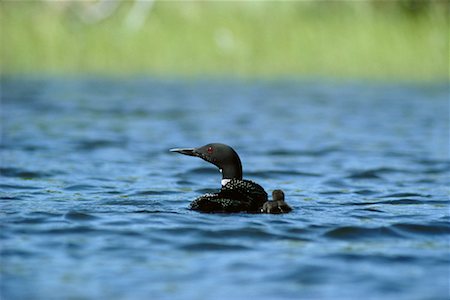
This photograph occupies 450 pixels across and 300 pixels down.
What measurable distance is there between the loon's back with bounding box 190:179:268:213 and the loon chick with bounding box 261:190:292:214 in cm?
11

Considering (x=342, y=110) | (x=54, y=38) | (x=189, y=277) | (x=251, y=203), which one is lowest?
(x=189, y=277)

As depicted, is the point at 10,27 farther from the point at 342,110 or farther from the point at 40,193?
the point at 40,193

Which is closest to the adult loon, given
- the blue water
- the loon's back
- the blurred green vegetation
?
the loon's back

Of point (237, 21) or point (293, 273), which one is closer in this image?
point (293, 273)

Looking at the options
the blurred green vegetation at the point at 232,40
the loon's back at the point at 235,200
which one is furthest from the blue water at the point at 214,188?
the blurred green vegetation at the point at 232,40

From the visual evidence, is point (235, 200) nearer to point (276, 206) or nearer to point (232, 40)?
point (276, 206)

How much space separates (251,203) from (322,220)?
579mm

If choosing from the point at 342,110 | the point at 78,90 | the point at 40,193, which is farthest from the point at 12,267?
the point at 78,90

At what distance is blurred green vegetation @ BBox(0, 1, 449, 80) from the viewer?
2502 centimetres

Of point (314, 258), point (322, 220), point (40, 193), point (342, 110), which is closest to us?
point (314, 258)

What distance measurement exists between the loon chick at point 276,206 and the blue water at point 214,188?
0.43ft

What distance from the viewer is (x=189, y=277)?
5.74 metres

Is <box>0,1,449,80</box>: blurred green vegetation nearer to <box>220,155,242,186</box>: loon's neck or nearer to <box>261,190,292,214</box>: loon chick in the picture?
<box>220,155,242,186</box>: loon's neck

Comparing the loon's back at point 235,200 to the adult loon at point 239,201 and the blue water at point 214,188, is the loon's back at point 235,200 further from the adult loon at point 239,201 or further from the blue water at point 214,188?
the blue water at point 214,188
